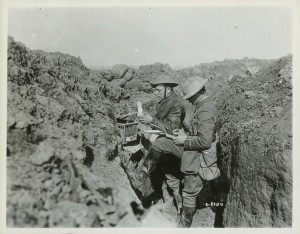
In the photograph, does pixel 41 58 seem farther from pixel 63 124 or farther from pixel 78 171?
pixel 78 171

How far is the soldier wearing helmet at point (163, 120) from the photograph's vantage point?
378 cm

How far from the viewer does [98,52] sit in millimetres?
4906

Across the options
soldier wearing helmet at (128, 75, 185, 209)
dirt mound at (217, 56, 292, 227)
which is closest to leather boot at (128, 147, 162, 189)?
soldier wearing helmet at (128, 75, 185, 209)

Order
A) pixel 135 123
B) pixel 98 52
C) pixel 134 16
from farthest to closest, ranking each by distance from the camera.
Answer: pixel 135 123 → pixel 98 52 → pixel 134 16

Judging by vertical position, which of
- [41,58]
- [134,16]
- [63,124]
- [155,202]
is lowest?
[155,202]

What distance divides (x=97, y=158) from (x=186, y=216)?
1.41 m

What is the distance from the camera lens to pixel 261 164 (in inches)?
130

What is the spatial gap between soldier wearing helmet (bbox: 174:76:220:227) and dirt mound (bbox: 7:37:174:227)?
2.35 feet

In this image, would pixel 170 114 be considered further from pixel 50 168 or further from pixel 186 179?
pixel 50 168

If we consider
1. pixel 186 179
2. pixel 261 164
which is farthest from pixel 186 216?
pixel 261 164

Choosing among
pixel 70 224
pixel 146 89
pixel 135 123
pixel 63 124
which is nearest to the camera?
pixel 70 224

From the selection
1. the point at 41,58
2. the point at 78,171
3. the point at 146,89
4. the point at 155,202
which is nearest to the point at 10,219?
the point at 78,171

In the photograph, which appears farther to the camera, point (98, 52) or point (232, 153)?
point (98, 52)

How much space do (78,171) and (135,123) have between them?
2.66m
